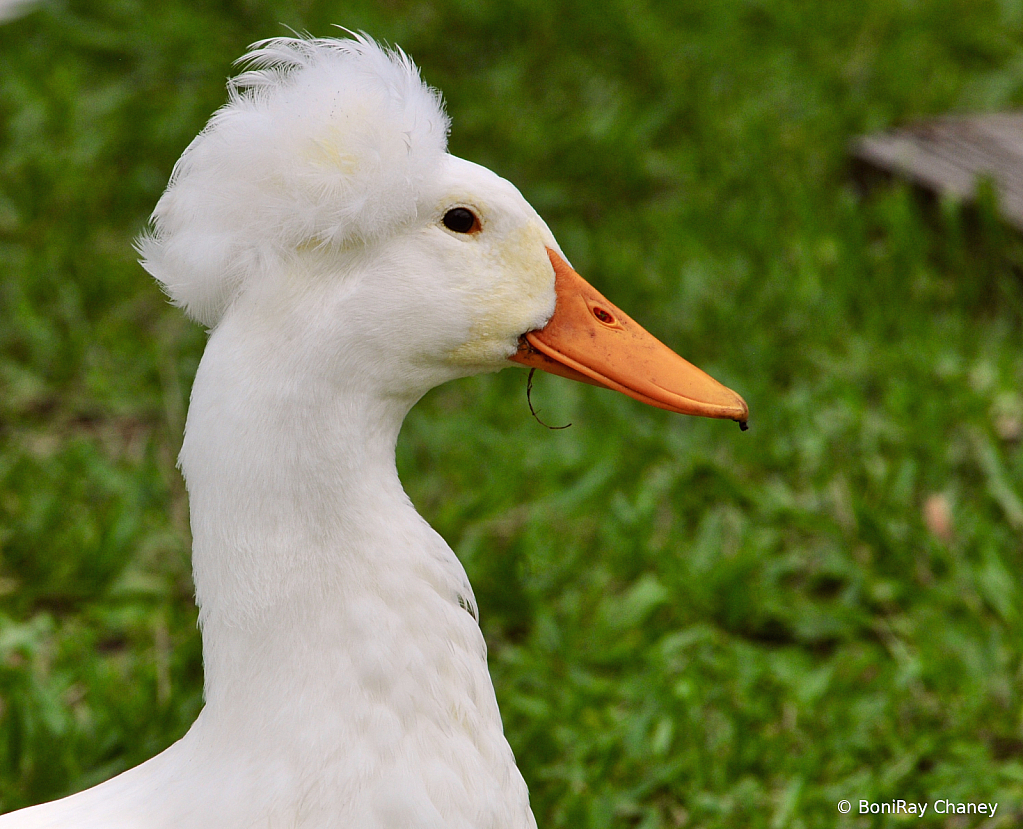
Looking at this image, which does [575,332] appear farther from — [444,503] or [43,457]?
[43,457]

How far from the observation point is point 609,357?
5.14 ft

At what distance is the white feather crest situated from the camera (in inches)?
51.6

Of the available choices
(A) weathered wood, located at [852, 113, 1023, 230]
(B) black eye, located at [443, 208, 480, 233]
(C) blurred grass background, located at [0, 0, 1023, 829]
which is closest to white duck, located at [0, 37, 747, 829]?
(B) black eye, located at [443, 208, 480, 233]

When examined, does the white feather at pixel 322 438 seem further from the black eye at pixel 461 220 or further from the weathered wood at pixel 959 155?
the weathered wood at pixel 959 155

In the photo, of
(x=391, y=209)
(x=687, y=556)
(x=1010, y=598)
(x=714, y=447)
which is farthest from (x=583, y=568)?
(x=391, y=209)

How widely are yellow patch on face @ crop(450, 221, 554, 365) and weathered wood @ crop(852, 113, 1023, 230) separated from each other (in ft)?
8.22

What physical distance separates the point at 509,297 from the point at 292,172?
320mm

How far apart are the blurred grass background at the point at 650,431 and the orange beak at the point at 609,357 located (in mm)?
1002

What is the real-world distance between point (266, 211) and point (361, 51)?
0.24 meters

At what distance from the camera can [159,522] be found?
2.94m

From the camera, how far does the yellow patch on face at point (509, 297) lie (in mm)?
1461

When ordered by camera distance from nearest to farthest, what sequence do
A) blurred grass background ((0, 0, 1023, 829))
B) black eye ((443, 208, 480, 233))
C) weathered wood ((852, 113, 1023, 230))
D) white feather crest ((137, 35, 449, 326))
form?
1. white feather crest ((137, 35, 449, 326))
2. black eye ((443, 208, 480, 233))
3. blurred grass background ((0, 0, 1023, 829))
4. weathered wood ((852, 113, 1023, 230))

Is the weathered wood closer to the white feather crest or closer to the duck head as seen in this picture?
the duck head

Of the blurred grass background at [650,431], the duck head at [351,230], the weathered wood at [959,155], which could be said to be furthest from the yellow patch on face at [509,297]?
the weathered wood at [959,155]
